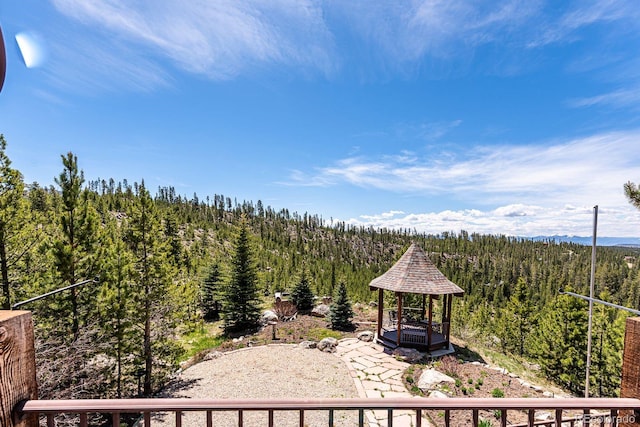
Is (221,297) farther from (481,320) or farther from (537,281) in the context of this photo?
(537,281)

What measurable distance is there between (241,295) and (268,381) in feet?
21.2

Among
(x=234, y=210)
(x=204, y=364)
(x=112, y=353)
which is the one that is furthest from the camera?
(x=234, y=210)

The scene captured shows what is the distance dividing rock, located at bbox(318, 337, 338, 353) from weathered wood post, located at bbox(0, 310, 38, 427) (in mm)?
10204

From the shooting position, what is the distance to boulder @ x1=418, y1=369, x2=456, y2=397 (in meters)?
7.58

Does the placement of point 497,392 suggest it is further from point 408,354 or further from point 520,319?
point 520,319

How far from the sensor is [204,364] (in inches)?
397

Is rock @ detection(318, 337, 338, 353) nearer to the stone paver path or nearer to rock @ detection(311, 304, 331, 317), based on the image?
the stone paver path

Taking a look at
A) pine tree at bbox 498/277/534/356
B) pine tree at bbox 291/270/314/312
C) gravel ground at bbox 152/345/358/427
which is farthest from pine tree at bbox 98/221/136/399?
pine tree at bbox 498/277/534/356

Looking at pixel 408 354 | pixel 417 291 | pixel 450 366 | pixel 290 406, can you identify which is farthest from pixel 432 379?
pixel 290 406

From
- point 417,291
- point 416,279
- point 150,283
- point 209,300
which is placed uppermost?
point 150,283

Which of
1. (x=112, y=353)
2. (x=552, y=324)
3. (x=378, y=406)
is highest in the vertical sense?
(x=378, y=406)

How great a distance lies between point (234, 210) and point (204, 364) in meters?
65.3

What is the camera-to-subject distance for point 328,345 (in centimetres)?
1094

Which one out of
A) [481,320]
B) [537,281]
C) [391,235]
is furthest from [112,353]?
[391,235]
